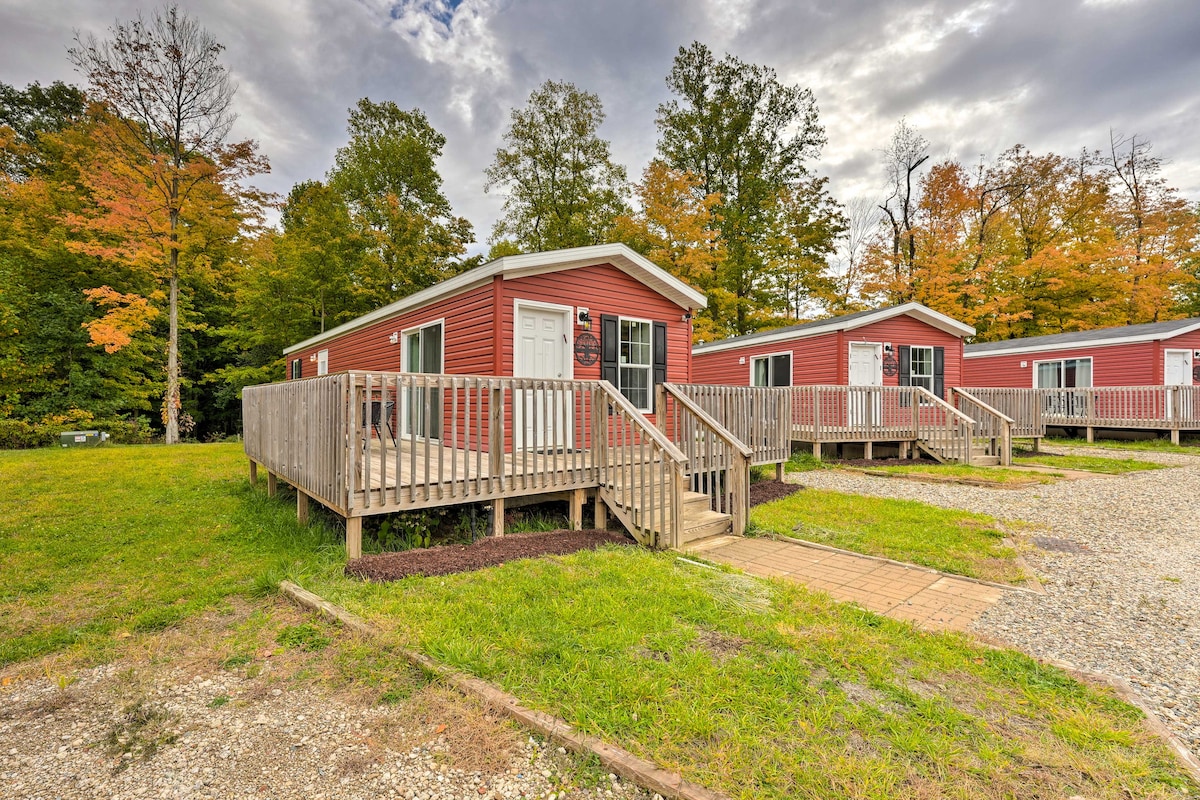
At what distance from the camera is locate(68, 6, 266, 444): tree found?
1381 centimetres

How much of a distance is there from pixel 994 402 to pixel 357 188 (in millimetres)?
22598

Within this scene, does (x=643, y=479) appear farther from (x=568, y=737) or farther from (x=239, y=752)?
(x=239, y=752)

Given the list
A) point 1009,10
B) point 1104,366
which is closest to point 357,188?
point 1009,10

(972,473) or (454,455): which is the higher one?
(454,455)

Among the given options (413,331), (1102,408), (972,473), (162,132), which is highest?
(162,132)

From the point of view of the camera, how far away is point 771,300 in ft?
71.8

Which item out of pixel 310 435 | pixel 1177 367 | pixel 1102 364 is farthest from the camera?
pixel 1102 364

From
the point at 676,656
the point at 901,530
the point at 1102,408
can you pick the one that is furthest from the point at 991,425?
the point at 676,656

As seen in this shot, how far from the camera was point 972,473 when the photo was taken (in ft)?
31.3

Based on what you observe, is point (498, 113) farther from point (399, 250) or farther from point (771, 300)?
point (771, 300)

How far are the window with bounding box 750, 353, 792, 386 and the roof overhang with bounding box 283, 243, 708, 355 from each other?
5851 mm

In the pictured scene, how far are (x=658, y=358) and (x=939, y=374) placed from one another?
989 cm

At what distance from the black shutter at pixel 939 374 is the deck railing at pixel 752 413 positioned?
8.36 m

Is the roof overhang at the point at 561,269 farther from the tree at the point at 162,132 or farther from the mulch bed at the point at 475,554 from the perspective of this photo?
the tree at the point at 162,132
